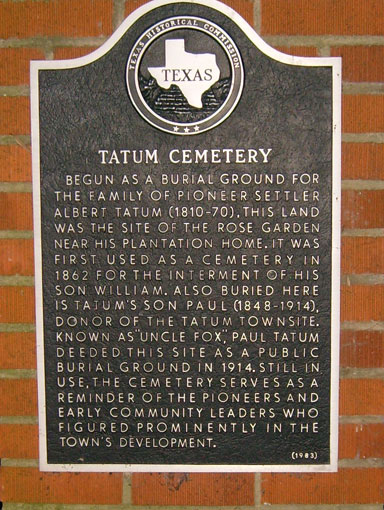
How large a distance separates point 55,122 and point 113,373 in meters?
1.03

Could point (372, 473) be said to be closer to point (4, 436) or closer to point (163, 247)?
point (163, 247)

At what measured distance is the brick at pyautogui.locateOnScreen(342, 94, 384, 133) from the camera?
1.89 m

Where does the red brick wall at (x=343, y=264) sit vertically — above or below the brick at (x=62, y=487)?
above

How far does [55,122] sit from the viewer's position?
6.21ft

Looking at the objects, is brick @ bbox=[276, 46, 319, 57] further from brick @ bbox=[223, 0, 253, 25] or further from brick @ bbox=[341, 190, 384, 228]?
brick @ bbox=[341, 190, 384, 228]

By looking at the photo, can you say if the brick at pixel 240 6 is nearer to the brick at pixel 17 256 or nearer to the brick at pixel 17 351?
the brick at pixel 17 256

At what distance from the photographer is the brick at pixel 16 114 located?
6.33 feet

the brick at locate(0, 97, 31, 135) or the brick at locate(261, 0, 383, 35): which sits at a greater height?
the brick at locate(261, 0, 383, 35)

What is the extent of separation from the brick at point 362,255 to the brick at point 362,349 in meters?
0.26

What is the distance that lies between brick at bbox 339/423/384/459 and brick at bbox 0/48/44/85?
1948mm

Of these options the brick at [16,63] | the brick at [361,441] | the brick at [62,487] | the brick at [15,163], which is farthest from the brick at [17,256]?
the brick at [361,441]

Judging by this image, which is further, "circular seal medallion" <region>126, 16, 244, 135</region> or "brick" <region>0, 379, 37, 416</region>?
"brick" <region>0, 379, 37, 416</region>

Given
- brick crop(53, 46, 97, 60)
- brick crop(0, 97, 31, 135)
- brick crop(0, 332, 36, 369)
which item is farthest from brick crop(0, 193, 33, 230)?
brick crop(53, 46, 97, 60)

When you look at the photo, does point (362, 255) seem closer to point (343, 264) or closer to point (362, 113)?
point (343, 264)
